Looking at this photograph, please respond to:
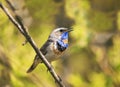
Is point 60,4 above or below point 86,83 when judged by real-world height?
above

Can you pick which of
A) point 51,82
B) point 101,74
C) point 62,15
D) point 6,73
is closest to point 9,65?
point 6,73

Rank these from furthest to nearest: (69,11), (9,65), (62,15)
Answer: (62,15) < (69,11) < (9,65)

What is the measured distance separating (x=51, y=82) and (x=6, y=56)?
492mm

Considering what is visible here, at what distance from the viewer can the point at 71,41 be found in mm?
4398

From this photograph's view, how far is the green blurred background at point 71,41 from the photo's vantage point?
3879 mm

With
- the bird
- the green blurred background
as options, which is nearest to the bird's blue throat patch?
the bird

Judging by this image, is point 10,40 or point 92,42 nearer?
point 10,40

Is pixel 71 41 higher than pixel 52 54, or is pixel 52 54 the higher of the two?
pixel 52 54

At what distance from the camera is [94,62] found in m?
4.46

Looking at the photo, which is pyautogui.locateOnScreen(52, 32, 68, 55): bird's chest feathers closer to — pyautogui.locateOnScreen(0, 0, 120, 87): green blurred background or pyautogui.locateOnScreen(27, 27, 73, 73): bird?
pyautogui.locateOnScreen(27, 27, 73, 73): bird

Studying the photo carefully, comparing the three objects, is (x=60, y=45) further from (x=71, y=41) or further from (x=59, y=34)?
(x=71, y=41)

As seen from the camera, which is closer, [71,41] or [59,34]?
[59,34]

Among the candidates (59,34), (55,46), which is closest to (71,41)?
(59,34)

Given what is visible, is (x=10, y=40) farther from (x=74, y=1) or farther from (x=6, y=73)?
(x=74, y=1)
